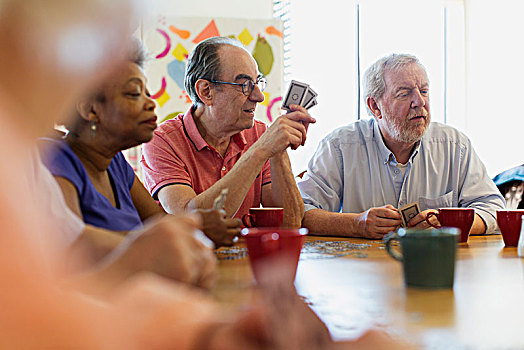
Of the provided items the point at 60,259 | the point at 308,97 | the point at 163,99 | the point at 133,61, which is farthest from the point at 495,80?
the point at 60,259

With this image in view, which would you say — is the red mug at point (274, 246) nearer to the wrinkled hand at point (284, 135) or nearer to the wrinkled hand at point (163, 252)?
the wrinkled hand at point (163, 252)

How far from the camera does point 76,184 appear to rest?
3.07 ft

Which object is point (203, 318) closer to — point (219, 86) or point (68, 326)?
point (68, 326)

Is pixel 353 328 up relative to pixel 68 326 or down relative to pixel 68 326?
down

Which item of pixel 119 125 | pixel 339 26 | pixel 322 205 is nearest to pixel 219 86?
pixel 322 205

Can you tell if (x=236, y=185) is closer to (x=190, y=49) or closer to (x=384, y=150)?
(x=384, y=150)

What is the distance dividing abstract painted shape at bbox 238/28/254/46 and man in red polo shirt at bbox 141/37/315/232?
2067 millimetres

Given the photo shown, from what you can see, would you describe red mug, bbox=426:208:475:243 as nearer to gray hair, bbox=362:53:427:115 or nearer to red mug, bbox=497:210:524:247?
red mug, bbox=497:210:524:247

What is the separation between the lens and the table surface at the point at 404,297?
0.63 metres

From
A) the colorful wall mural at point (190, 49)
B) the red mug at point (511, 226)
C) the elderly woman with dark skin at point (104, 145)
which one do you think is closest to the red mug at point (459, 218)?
the red mug at point (511, 226)

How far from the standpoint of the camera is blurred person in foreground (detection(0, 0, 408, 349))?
347mm

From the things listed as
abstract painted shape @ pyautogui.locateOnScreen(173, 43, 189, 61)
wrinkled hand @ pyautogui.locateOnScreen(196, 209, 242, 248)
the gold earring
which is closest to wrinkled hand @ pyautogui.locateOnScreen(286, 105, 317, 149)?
wrinkled hand @ pyautogui.locateOnScreen(196, 209, 242, 248)

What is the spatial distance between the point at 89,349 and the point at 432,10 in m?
5.65

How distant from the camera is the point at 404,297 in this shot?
0.82 m
